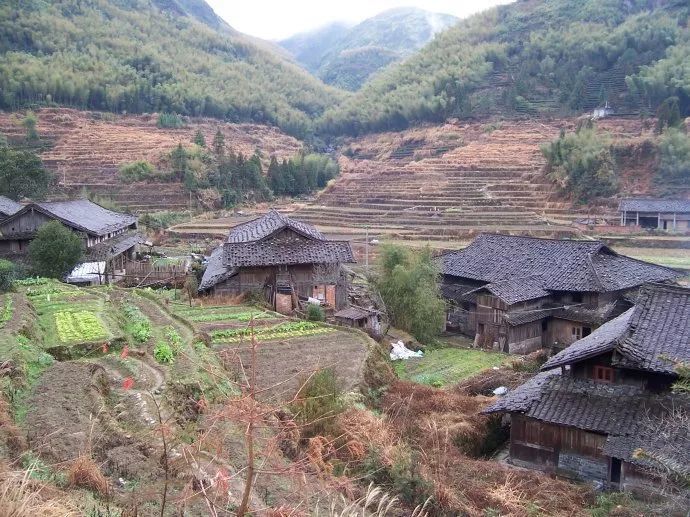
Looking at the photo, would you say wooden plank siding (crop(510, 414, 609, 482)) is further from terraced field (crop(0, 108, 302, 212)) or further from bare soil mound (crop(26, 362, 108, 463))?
terraced field (crop(0, 108, 302, 212))

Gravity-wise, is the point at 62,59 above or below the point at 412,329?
above

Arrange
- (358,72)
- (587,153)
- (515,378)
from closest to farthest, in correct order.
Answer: (515,378) → (587,153) → (358,72)

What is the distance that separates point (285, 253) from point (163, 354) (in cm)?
1035

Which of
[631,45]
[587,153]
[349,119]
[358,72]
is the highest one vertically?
[358,72]

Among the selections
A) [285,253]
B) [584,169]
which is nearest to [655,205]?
[584,169]

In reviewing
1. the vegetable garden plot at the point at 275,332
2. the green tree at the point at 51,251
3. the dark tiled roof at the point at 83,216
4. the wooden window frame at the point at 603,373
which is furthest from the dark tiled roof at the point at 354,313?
the dark tiled roof at the point at 83,216

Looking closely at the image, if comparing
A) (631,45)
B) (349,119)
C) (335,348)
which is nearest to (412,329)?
(335,348)

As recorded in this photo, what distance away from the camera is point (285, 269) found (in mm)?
23172

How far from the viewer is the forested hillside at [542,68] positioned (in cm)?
7469

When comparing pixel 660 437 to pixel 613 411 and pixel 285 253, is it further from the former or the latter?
pixel 285 253

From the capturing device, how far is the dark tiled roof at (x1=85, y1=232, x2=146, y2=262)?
1190 inches

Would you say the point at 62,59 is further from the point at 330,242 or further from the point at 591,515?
the point at 591,515

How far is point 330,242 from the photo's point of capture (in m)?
24.0

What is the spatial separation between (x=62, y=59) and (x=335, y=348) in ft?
294
